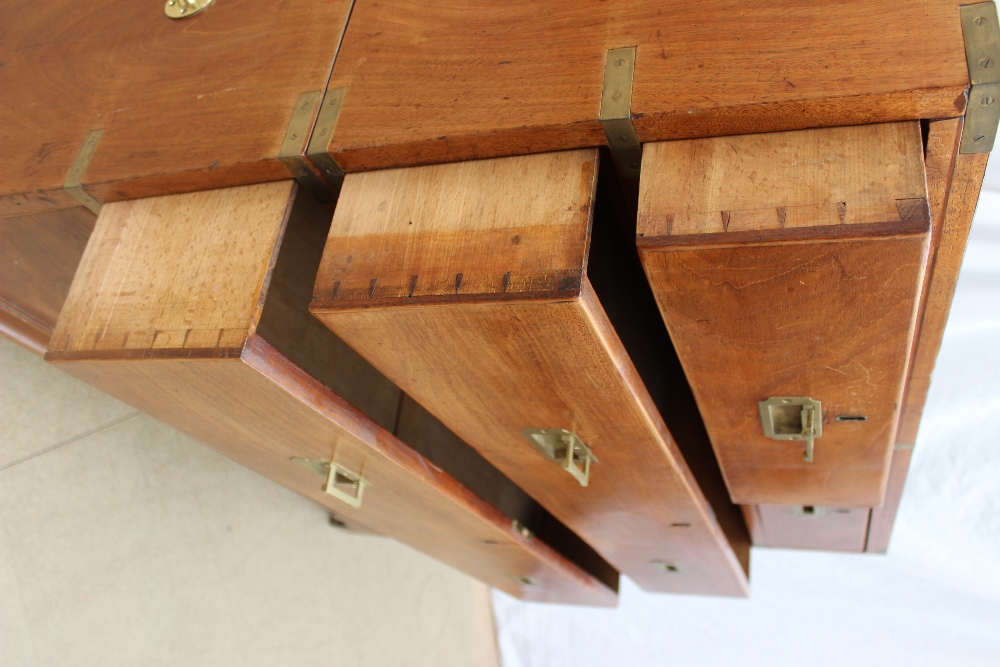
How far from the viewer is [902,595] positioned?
238 centimetres

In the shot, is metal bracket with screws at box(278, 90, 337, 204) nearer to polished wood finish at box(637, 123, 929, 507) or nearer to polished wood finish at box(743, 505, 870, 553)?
polished wood finish at box(637, 123, 929, 507)

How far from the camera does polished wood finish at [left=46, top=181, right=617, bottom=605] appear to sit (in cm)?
84

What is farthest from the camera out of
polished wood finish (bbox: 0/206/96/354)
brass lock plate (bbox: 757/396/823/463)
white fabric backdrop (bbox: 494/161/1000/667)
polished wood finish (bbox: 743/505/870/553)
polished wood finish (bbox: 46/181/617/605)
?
white fabric backdrop (bbox: 494/161/1000/667)

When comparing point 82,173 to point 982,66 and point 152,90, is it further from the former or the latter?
point 982,66

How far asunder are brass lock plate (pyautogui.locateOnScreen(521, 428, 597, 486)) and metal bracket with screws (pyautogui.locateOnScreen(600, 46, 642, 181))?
1.16 feet

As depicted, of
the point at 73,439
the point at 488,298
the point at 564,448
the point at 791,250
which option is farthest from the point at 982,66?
the point at 73,439

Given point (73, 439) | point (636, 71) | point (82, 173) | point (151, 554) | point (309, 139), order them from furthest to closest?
point (151, 554)
point (73, 439)
point (82, 173)
point (309, 139)
point (636, 71)

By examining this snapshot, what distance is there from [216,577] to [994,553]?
2.03 m

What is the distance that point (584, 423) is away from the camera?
94cm

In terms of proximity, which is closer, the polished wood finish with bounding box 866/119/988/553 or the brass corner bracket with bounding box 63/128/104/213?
the polished wood finish with bounding box 866/119/988/553

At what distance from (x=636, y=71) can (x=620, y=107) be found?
0.04 metres

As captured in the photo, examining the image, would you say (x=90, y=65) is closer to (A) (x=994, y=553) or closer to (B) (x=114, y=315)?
(B) (x=114, y=315)

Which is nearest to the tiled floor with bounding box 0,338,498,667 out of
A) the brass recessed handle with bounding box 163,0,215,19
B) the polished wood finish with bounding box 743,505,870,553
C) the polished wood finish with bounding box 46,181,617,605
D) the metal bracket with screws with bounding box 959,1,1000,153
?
the polished wood finish with bounding box 46,181,617,605

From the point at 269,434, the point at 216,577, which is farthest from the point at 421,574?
the point at 269,434
